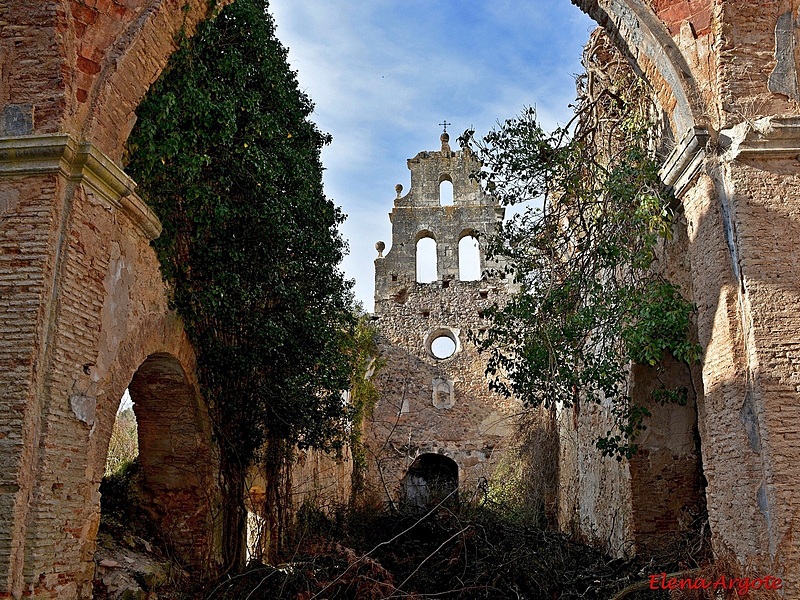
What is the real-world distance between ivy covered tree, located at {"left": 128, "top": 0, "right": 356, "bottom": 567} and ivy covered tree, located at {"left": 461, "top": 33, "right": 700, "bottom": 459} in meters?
2.45

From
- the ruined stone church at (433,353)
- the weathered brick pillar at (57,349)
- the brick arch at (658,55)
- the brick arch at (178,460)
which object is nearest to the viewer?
the weathered brick pillar at (57,349)

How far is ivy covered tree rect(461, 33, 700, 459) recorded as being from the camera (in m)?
6.80

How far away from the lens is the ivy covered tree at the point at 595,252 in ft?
22.3

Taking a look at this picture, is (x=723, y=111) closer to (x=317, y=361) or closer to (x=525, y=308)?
(x=525, y=308)

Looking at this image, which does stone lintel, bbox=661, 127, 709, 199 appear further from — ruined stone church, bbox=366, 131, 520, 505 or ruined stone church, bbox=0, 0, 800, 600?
ruined stone church, bbox=366, 131, 520, 505

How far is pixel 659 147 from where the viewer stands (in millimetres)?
7520

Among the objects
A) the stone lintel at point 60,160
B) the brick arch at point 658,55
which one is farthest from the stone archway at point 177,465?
the brick arch at point 658,55

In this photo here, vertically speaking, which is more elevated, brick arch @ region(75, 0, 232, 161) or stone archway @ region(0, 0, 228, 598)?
brick arch @ region(75, 0, 232, 161)

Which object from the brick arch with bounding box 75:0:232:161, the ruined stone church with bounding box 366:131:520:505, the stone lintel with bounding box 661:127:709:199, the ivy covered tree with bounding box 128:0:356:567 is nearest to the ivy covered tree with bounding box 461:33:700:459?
the stone lintel with bounding box 661:127:709:199

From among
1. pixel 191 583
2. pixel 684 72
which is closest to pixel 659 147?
pixel 684 72

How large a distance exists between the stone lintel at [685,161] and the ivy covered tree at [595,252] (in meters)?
0.15

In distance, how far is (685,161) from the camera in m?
6.59

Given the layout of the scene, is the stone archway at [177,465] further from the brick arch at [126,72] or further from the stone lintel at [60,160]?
the brick arch at [126,72]

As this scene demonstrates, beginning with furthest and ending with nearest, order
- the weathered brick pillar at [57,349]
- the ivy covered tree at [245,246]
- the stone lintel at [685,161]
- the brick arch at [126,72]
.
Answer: the ivy covered tree at [245,246]
the stone lintel at [685,161]
the brick arch at [126,72]
the weathered brick pillar at [57,349]
